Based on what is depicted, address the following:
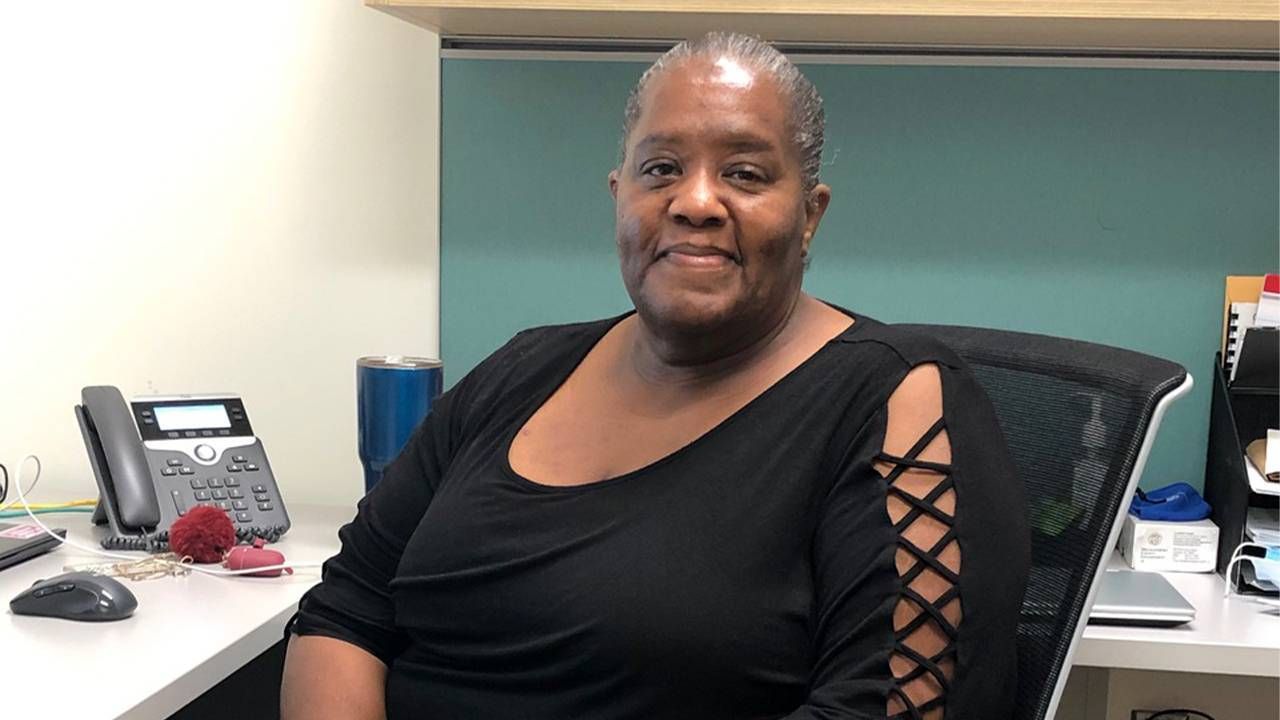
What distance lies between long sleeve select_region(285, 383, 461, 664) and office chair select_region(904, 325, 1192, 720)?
525 mm

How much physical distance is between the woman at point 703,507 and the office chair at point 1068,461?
4 centimetres

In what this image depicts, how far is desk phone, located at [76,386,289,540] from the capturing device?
1.56 m

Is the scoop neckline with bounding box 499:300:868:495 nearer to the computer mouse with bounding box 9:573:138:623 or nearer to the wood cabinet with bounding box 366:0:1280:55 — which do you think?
the computer mouse with bounding box 9:573:138:623

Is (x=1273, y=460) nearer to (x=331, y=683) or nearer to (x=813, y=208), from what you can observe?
(x=813, y=208)

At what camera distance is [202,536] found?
148 centimetres

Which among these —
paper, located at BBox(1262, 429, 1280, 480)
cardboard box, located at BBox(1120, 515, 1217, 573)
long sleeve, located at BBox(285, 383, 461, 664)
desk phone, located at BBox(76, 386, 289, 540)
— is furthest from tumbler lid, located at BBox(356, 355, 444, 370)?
paper, located at BBox(1262, 429, 1280, 480)

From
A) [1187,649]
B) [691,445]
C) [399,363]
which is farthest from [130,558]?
[1187,649]

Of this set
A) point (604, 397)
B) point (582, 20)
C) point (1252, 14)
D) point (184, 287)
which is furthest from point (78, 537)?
point (1252, 14)

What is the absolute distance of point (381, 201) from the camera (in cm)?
196

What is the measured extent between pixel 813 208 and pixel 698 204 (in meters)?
0.12

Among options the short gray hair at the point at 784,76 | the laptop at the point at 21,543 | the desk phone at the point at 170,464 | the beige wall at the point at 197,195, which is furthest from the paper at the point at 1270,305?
the laptop at the point at 21,543

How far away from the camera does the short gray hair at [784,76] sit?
1.14 meters

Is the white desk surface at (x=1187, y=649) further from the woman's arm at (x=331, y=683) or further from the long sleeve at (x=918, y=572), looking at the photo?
the woman's arm at (x=331, y=683)

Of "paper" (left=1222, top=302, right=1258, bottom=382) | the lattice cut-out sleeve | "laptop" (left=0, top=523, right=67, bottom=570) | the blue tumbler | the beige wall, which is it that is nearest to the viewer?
the lattice cut-out sleeve
